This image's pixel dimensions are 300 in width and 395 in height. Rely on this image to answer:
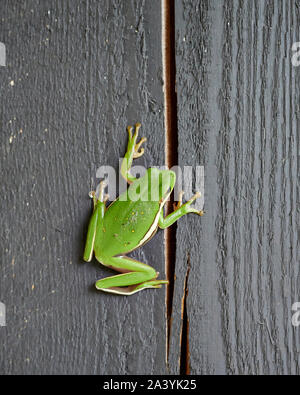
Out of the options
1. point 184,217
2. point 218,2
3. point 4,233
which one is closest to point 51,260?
point 4,233

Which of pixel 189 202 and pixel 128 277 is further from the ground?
pixel 189 202

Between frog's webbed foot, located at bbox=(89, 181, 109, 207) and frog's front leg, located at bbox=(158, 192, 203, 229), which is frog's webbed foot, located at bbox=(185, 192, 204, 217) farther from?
frog's webbed foot, located at bbox=(89, 181, 109, 207)

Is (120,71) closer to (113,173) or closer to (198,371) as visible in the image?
(113,173)

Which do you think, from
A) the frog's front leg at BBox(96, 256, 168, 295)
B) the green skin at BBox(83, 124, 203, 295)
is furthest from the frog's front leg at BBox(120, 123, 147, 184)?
the frog's front leg at BBox(96, 256, 168, 295)

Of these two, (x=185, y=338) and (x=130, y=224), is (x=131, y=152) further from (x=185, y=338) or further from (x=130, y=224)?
(x=185, y=338)

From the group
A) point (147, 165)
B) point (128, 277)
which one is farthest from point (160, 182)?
point (128, 277)

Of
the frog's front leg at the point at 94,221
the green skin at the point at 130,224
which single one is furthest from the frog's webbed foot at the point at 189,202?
the frog's front leg at the point at 94,221
